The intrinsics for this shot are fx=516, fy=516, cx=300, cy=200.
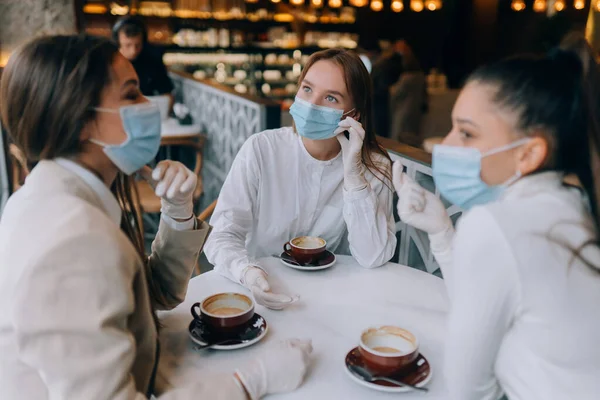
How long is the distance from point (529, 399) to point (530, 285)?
0.79 ft

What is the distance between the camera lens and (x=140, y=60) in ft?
15.8

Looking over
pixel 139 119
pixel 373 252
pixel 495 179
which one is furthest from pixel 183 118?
pixel 495 179

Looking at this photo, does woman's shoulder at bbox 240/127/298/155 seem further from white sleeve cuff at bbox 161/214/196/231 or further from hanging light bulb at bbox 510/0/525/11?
hanging light bulb at bbox 510/0/525/11

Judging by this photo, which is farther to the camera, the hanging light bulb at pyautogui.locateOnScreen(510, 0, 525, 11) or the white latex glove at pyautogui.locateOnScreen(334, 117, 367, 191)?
the hanging light bulb at pyautogui.locateOnScreen(510, 0, 525, 11)

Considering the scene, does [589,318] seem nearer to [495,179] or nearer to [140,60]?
[495,179]

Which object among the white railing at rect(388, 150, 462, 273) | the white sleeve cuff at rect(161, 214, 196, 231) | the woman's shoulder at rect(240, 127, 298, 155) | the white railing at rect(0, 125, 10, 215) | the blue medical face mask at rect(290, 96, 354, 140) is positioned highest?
the blue medical face mask at rect(290, 96, 354, 140)

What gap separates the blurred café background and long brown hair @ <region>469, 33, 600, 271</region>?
109cm

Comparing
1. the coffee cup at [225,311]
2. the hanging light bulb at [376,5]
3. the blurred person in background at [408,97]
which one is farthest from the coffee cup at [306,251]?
the hanging light bulb at [376,5]

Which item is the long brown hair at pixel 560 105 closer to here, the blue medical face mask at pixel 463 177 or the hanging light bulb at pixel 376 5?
the blue medical face mask at pixel 463 177

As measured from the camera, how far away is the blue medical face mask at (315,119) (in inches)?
81.1

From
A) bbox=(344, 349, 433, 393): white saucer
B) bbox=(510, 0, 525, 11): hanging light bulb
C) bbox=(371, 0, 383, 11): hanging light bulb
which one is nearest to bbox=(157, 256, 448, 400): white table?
bbox=(344, 349, 433, 393): white saucer

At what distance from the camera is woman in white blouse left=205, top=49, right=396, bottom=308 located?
2031mm

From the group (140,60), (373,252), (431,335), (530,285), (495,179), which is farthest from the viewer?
(140,60)

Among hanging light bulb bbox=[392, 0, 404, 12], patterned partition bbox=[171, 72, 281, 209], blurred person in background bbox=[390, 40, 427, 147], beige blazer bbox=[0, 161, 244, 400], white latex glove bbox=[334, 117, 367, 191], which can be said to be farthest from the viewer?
hanging light bulb bbox=[392, 0, 404, 12]
